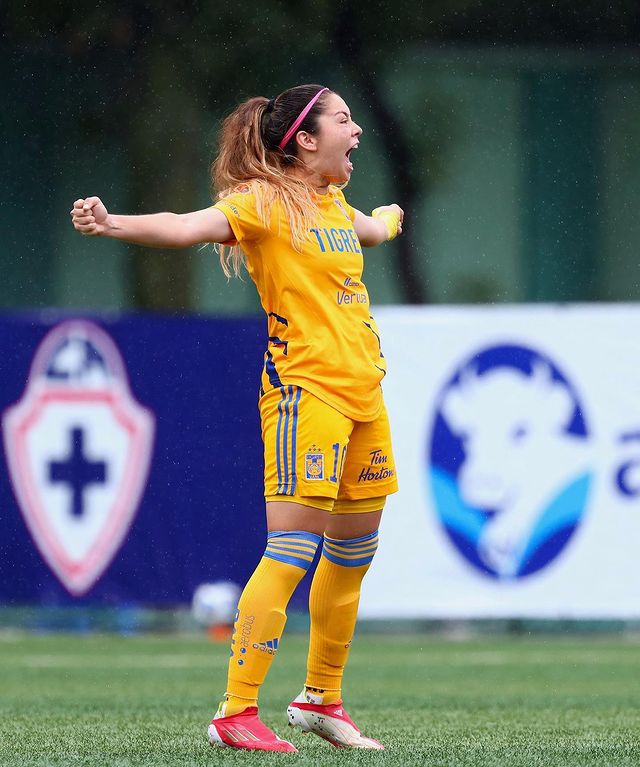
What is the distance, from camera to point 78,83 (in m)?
10.2

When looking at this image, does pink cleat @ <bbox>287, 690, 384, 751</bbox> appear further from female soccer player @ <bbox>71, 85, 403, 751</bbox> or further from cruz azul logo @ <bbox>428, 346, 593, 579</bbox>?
cruz azul logo @ <bbox>428, 346, 593, 579</bbox>

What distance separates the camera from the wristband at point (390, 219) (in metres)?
4.59

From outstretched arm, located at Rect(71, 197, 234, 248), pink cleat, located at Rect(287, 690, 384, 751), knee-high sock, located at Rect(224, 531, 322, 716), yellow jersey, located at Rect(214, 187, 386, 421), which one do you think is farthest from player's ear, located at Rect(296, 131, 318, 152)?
pink cleat, located at Rect(287, 690, 384, 751)

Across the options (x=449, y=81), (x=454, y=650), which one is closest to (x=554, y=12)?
(x=449, y=81)

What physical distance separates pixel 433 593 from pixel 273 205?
4.43 metres

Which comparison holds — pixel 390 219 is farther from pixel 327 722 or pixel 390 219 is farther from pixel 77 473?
pixel 77 473

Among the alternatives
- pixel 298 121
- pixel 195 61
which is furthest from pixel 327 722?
pixel 195 61

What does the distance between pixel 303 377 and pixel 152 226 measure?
1.77 feet

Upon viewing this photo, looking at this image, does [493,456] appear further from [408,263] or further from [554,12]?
[554,12]

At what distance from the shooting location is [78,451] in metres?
8.30

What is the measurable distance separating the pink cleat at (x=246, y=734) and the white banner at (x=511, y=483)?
13.9 feet

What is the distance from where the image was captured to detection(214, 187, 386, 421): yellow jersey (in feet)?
13.3

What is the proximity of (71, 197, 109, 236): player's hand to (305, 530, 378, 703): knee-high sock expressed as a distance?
3.52 ft

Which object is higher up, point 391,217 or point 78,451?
point 391,217
